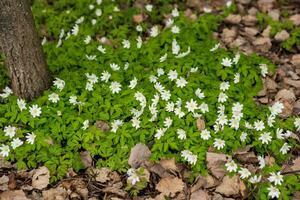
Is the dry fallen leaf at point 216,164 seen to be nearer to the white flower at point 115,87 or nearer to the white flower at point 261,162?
the white flower at point 261,162

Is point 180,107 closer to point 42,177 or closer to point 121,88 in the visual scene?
point 121,88

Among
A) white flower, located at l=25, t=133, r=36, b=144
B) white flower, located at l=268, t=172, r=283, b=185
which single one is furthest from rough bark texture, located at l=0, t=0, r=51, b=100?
white flower, located at l=268, t=172, r=283, b=185

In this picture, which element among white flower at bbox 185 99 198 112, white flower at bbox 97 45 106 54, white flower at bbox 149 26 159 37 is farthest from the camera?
white flower at bbox 149 26 159 37

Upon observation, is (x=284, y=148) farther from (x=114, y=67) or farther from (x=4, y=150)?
(x=4, y=150)

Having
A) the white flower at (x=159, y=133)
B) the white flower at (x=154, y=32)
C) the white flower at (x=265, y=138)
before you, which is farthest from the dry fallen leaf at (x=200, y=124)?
the white flower at (x=154, y=32)

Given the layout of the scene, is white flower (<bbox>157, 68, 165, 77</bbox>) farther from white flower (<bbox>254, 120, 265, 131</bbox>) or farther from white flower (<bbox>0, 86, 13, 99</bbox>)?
white flower (<bbox>0, 86, 13, 99</bbox>)

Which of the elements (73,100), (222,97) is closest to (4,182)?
(73,100)

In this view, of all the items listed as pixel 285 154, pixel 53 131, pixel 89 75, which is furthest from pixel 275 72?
pixel 53 131
